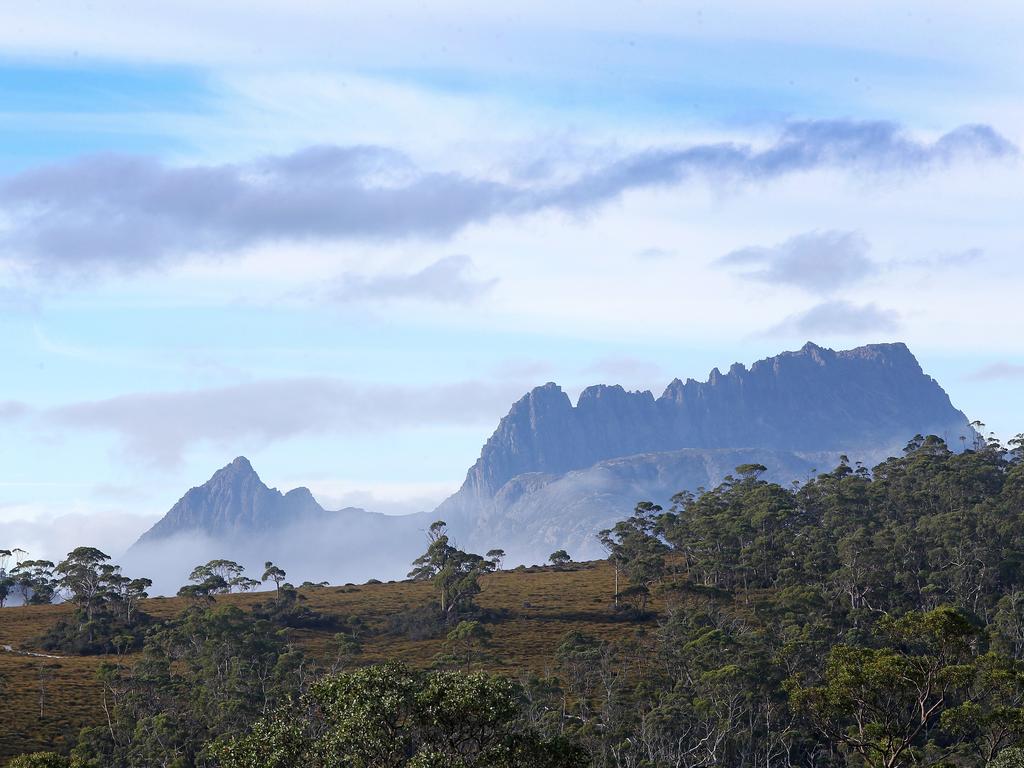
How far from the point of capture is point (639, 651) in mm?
118000

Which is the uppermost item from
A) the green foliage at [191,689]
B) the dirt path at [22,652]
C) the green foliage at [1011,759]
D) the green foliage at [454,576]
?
the green foliage at [454,576]

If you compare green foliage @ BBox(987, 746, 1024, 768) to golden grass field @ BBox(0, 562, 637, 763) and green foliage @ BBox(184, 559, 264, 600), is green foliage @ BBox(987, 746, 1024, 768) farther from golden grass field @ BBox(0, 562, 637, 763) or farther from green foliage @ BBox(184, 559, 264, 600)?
green foliage @ BBox(184, 559, 264, 600)

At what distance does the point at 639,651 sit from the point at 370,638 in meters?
36.4

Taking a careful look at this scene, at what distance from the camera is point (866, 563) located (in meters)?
131

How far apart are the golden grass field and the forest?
0.74 meters

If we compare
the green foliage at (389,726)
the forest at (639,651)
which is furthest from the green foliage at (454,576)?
the green foliage at (389,726)

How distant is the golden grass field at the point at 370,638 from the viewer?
9554 centimetres

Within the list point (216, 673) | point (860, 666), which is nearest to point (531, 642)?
point (216, 673)

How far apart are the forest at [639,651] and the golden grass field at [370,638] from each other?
738mm

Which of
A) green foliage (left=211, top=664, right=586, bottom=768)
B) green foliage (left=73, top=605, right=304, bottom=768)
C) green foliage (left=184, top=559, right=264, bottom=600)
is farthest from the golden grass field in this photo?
green foliage (left=211, top=664, right=586, bottom=768)

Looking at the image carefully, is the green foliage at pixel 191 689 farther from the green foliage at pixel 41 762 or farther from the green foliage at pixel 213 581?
the green foliage at pixel 213 581

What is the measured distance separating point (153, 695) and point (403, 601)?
61147 millimetres

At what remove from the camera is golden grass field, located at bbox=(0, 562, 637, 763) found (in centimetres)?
9554

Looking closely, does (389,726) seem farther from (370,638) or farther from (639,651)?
(370,638)
